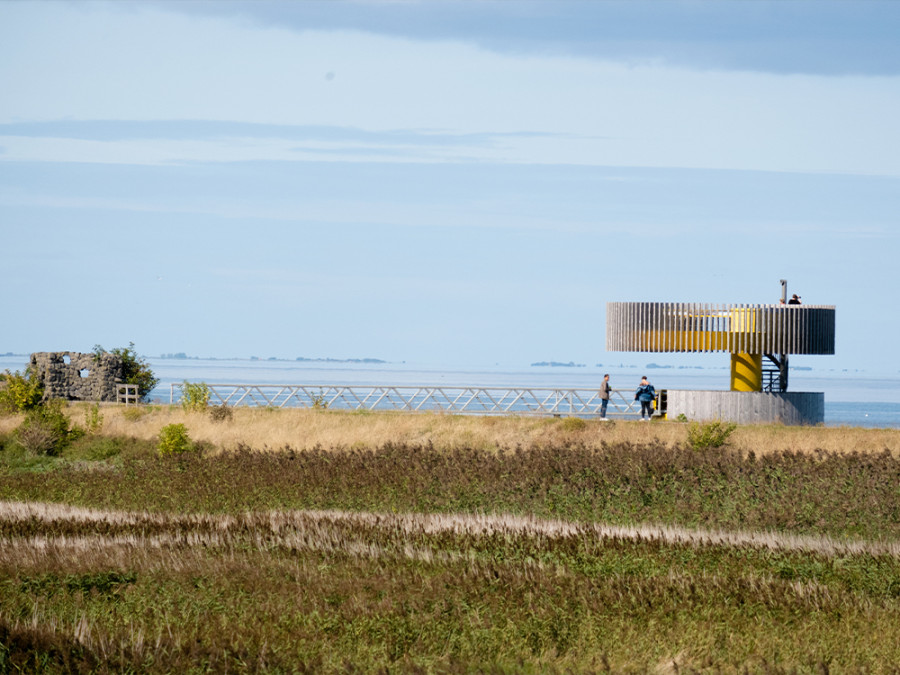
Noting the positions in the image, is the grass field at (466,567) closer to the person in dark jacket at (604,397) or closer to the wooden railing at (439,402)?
the person in dark jacket at (604,397)

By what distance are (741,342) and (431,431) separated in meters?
9.94

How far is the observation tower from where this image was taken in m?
33.3

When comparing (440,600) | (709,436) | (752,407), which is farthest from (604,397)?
(440,600)

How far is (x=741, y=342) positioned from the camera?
3353 centimetres

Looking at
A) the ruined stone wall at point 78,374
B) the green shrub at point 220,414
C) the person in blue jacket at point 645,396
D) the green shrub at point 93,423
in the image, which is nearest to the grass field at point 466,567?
the person in blue jacket at point 645,396

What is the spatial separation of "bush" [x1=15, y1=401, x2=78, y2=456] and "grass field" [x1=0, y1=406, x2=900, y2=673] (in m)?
9.24

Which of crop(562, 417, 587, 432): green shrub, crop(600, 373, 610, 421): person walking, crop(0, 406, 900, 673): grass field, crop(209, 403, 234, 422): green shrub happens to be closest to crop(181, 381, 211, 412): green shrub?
crop(209, 403, 234, 422): green shrub

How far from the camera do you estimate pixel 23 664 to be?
6.84m

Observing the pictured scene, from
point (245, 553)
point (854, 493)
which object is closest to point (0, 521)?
point (245, 553)

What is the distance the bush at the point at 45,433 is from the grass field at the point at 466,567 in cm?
924

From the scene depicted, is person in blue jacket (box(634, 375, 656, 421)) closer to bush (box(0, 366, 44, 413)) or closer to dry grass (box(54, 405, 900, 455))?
dry grass (box(54, 405, 900, 455))

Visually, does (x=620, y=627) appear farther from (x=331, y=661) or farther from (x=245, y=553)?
(x=245, y=553)

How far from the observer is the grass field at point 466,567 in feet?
24.4

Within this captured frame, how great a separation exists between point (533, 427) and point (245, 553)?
69.4 ft
